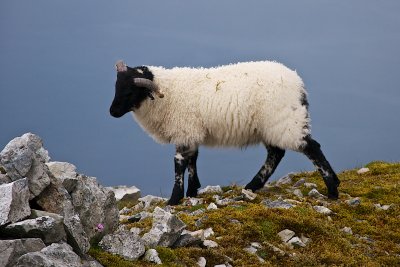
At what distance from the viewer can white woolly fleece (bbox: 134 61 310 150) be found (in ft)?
55.9

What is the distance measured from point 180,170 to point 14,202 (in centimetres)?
970

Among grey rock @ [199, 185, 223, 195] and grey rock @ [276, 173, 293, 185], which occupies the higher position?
grey rock @ [276, 173, 293, 185]

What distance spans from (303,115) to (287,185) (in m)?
3.34

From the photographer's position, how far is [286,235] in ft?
41.2

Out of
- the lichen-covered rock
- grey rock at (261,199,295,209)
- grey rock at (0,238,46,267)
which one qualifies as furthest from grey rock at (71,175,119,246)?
grey rock at (261,199,295,209)

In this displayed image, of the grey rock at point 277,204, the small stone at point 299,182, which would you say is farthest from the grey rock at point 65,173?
the small stone at point 299,182

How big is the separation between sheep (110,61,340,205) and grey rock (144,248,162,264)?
7595 mm

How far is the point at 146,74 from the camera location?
61.4 feet

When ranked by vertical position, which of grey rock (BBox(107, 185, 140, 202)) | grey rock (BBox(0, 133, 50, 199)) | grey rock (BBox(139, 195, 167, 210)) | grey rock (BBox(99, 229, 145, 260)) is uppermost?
grey rock (BBox(0, 133, 50, 199))

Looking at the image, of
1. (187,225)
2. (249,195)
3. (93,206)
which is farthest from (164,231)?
(249,195)

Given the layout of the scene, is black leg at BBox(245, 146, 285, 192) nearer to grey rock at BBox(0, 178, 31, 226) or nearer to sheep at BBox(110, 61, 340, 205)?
sheep at BBox(110, 61, 340, 205)

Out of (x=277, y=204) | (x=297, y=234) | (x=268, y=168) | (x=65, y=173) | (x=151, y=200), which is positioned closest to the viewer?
(x=65, y=173)

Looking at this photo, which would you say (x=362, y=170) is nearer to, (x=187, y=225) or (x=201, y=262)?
(x=187, y=225)

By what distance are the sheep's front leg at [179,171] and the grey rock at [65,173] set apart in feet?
25.1
